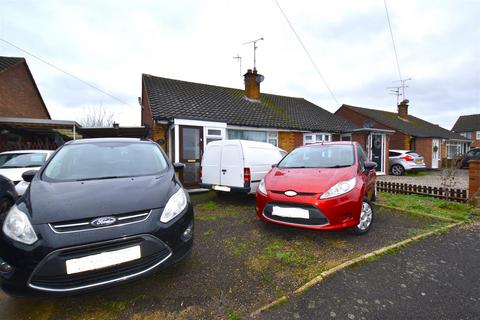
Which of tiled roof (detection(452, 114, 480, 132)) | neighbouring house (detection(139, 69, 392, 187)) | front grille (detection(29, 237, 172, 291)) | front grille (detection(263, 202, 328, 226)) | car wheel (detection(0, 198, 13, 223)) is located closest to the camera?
front grille (detection(29, 237, 172, 291))

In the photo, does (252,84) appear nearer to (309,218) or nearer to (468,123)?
(309,218)

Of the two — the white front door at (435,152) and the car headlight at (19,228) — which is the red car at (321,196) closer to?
the car headlight at (19,228)

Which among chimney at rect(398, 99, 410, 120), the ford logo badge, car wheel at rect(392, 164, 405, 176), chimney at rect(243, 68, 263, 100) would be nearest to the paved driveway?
the ford logo badge

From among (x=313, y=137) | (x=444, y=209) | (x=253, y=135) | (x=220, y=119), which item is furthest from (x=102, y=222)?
(x=313, y=137)

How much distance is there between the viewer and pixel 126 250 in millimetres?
1955

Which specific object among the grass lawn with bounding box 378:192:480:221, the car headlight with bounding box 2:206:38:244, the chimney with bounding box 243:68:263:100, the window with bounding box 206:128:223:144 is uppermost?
the chimney with bounding box 243:68:263:100

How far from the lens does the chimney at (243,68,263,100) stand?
13.6m

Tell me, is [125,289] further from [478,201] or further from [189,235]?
[478,201]

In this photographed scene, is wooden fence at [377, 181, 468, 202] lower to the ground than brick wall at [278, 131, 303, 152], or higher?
lower

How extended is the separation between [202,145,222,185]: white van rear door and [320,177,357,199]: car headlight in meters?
3.30

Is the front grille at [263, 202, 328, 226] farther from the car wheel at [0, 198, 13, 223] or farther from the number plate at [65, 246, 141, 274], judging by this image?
the car wheel at [0, 198, 13, 223]

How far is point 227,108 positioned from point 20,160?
775 cm

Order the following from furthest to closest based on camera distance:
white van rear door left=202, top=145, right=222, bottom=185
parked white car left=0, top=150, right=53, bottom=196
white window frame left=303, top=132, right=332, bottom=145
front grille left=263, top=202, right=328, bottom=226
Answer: white window frame left=303, top=132, right=332, bottom=145, white van rear door left=202, top=145, right=222, bottom=185, parked white car left=0, top=150, right=53, bottom=196, front grille left=263, top=202, right=328, bottom=226

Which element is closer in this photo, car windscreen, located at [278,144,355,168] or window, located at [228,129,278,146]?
car windscreen, located at [278,144,355,168]
